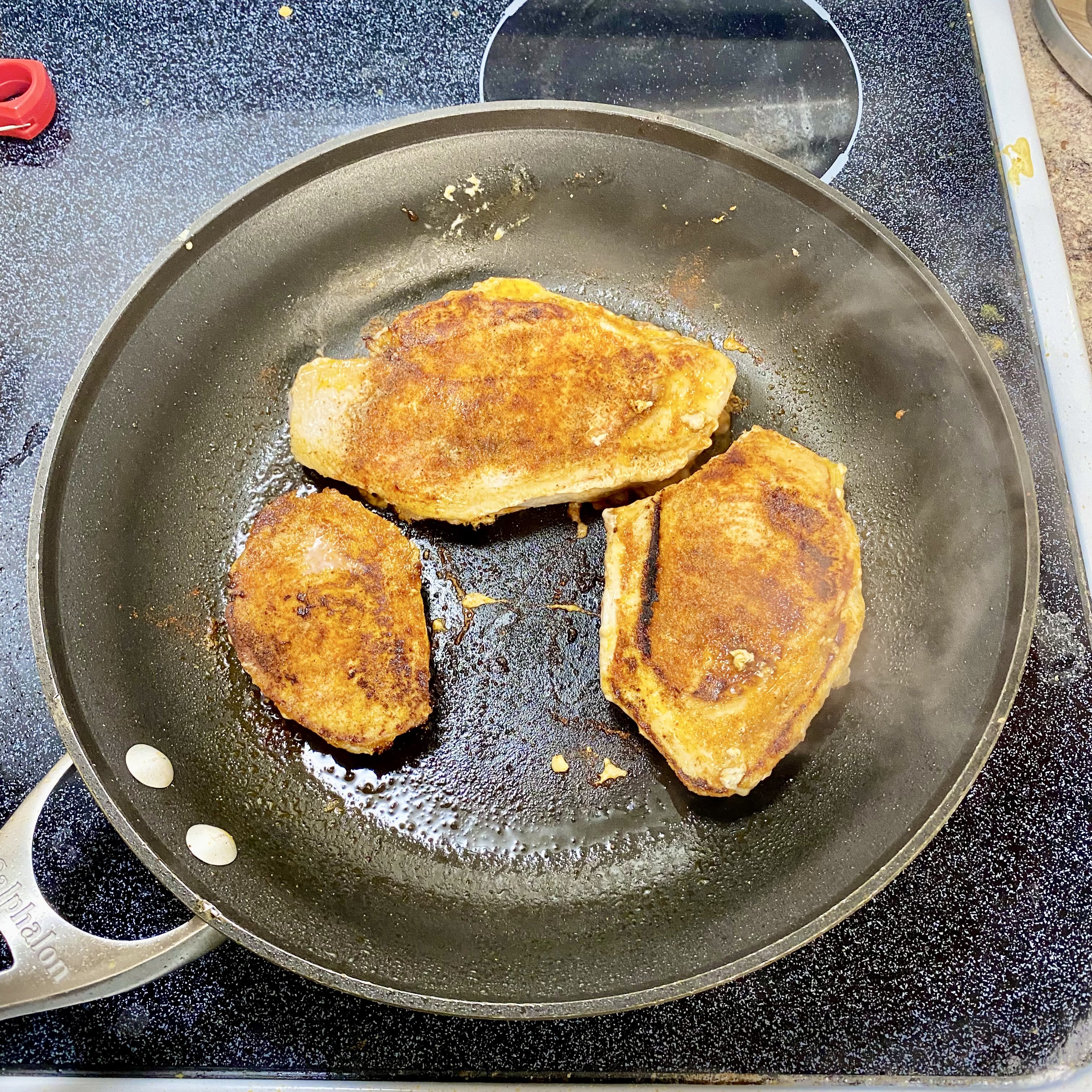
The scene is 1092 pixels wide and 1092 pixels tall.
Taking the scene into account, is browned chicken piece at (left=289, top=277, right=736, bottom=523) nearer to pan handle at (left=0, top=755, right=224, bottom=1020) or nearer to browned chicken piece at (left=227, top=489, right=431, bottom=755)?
browned chicken piece at (left=227, top=489, right=431, bottom=755)

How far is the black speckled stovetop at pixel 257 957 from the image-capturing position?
1.35m

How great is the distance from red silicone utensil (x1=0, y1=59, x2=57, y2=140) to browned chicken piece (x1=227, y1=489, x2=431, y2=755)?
1.12 metres

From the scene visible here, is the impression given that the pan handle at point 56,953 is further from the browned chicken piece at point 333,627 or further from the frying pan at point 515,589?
the browned chicken piece at point 333,627

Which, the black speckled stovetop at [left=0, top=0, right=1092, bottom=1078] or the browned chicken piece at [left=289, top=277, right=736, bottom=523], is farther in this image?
the browned chicken piece at [left=289, top=277, right=736, bottom=523]

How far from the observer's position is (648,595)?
1.45 metres

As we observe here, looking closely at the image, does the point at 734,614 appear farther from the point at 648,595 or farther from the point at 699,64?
the point at 699,64

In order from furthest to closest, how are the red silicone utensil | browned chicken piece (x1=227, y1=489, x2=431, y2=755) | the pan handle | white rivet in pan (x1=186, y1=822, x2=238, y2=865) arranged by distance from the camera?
1. the red silicone utensil
2. browned chicken piece (x1=227, y1=489, x2=431, y2=755)
3. white rivet in pan (x1=186, y1=822, x2=238, y2=865)
4. the pan handle

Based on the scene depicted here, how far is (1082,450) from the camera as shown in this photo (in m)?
1.57

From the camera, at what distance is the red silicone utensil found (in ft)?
5.67

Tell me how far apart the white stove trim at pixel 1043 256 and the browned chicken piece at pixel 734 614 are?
0.52m

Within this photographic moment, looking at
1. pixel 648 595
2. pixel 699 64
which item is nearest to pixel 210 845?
pixel 648 595

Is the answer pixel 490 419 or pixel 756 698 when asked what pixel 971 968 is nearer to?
pixel 756 698

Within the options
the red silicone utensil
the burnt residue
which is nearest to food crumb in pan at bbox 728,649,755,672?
the burnt residue

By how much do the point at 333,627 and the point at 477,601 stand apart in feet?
0.98
